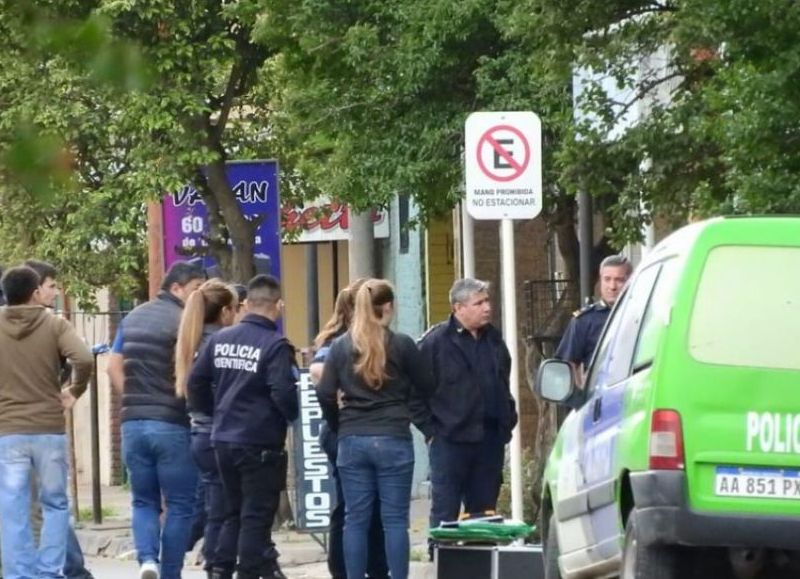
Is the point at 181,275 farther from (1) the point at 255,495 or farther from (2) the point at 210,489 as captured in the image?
(1) the point at 255,495

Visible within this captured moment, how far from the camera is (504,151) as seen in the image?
42.0ft

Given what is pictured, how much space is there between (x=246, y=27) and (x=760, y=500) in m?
11.9

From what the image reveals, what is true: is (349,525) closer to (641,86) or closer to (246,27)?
(641,86)

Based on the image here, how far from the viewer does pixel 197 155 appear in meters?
17.7

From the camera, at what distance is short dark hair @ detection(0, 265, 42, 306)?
1152cm

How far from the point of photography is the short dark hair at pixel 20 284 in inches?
453

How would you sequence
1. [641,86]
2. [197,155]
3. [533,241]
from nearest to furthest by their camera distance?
[641,86]
[197,155]
[533,241]

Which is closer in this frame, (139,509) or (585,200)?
(139,509)

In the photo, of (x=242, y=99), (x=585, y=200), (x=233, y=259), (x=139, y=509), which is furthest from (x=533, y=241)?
(x=139, y=509)

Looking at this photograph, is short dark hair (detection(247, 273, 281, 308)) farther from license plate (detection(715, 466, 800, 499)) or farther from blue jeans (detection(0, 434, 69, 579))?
license plate (detection(715, 466, 800, 499))

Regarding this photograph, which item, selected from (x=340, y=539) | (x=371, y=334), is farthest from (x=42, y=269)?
(x=340, y=539)

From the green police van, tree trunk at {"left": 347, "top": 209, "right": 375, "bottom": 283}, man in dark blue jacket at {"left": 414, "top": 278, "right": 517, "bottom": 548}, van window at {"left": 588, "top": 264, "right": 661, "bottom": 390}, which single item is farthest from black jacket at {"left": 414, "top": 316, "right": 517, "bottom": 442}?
tree trunk at {"left": 347, "top": 209, "right": 375, "bottom": 283}

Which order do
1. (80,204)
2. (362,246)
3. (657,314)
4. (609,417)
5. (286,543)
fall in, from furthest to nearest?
(80,204) → (362,246) → (286,543) → (609,417) → (657,314)

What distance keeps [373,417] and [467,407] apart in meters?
1.18
